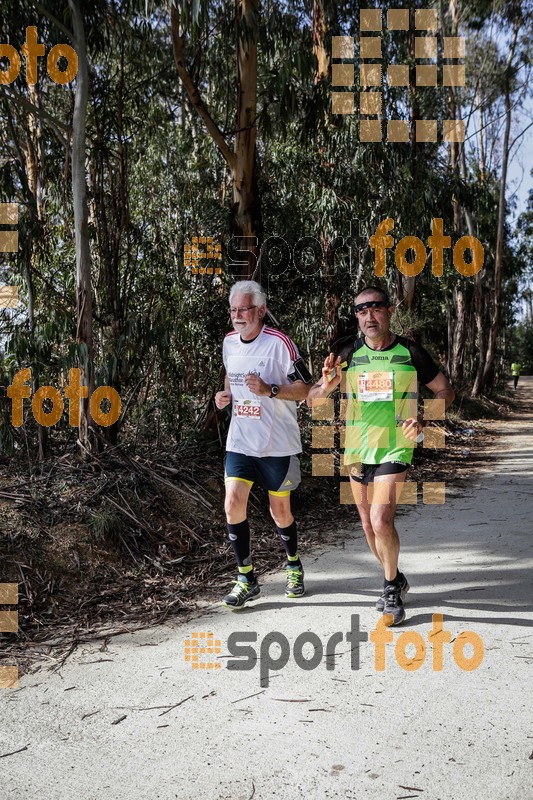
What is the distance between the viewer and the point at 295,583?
541cm

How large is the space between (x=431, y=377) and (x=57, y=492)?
3325 mm

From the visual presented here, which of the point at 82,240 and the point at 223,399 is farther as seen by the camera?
the point at 82,240

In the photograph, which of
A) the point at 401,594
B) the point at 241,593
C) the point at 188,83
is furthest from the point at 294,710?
the point at 188,83

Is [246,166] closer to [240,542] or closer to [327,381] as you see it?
[327,381]

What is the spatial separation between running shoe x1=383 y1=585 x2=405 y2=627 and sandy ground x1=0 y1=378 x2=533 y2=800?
73mm

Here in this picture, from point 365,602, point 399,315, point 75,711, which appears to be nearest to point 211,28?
point 399,315

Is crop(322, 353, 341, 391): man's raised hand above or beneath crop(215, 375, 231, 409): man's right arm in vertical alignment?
above

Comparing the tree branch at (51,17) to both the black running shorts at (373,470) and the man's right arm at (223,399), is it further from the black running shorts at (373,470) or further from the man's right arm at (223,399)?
the black running shorts at (373,470)

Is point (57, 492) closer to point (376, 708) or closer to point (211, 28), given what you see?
point (376, 708)

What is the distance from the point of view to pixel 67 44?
7711mm

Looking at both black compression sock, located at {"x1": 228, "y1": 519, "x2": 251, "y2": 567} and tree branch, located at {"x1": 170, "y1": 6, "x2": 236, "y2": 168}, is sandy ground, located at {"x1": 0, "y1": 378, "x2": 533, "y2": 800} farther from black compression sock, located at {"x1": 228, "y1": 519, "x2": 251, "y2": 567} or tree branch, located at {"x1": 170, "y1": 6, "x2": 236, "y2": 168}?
tree branch, located at {"x1": 170, "y1": 6, "x2": 236, "y2": 168}

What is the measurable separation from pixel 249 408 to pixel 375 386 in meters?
0.90

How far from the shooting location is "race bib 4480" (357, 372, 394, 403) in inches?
194

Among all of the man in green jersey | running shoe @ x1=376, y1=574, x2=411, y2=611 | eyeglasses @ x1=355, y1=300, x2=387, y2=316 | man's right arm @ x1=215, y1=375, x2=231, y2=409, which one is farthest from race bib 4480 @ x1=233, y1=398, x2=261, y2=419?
running shoe @ x1=376, y1=574, x2=411, y2=611
